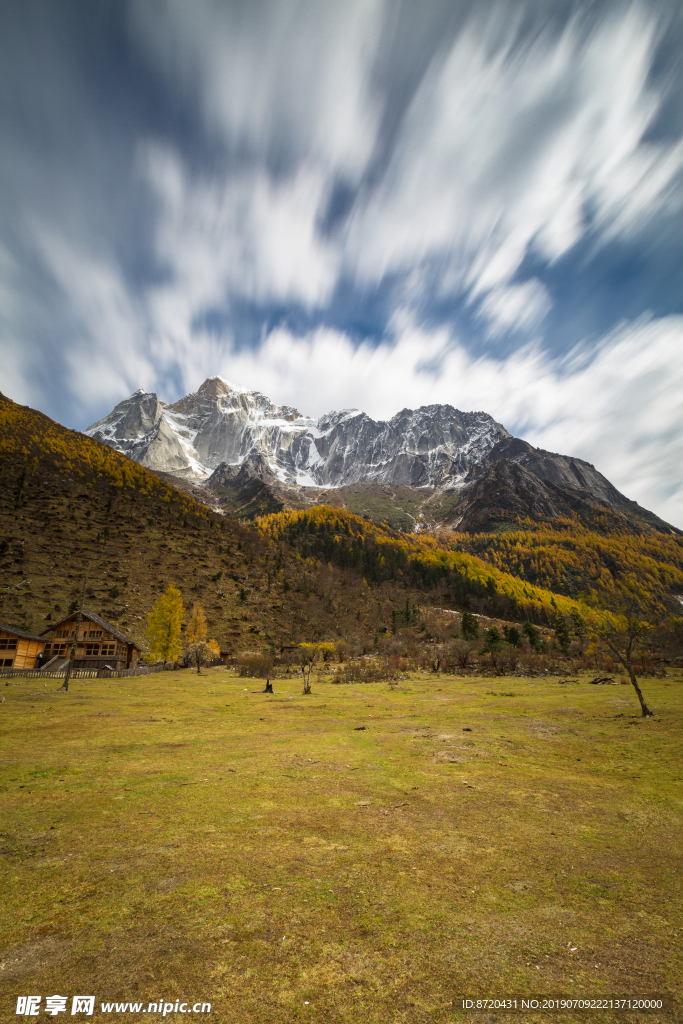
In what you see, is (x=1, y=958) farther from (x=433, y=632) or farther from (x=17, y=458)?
(x=17, y=458)

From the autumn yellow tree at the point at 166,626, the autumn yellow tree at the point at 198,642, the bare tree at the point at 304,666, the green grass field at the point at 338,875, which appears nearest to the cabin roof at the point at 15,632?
the autumn yellow tree at the point at 166,626

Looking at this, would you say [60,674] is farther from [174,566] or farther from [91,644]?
[174,566]

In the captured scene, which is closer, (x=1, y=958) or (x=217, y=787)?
(x=1, y=958)

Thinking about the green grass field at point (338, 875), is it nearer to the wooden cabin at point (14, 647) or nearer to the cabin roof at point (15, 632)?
the cabin roof at point (15, 632)

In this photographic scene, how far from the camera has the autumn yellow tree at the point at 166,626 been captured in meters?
56.3

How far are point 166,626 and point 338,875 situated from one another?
57.4 m

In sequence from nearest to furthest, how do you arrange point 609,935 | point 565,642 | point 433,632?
point 609,935, point 565,642, point 433,632

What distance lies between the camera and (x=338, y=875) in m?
7.07

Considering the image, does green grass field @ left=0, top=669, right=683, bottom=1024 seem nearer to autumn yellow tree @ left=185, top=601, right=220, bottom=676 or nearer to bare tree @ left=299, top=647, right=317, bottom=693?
bare tree @ left=299, top=647, right=317, bottom=693

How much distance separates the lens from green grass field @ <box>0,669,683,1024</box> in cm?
458

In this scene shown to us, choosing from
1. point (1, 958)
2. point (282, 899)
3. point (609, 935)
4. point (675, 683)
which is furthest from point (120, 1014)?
point (675, 683)

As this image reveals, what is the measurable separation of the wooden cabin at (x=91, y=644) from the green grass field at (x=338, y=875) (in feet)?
144

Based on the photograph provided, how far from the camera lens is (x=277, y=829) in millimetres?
8883

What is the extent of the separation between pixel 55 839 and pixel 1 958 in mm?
3902
